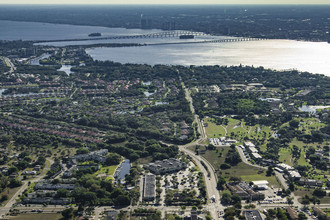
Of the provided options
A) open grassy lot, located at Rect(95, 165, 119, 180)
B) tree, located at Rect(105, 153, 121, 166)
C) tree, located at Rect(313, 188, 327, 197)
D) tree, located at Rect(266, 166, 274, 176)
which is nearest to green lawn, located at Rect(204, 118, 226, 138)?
tree, located at Rect(266, 166, 274, 176)

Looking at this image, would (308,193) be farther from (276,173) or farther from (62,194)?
(62,194)

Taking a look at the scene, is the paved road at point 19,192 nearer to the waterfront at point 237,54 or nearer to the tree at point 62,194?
the tree at point 62,194

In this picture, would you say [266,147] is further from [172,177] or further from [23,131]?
[23,131]

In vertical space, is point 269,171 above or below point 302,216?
above

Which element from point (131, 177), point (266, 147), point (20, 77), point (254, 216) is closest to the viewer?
point (254, 216)

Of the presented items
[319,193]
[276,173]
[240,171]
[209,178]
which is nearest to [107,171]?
[209,178]

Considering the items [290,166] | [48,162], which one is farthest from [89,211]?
[290,166]

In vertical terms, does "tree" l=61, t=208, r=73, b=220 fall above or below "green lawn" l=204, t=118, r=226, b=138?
below

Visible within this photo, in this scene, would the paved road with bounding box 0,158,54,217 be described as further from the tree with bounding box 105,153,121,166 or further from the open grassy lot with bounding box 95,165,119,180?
the tree with bounding box 105,153,121,166
